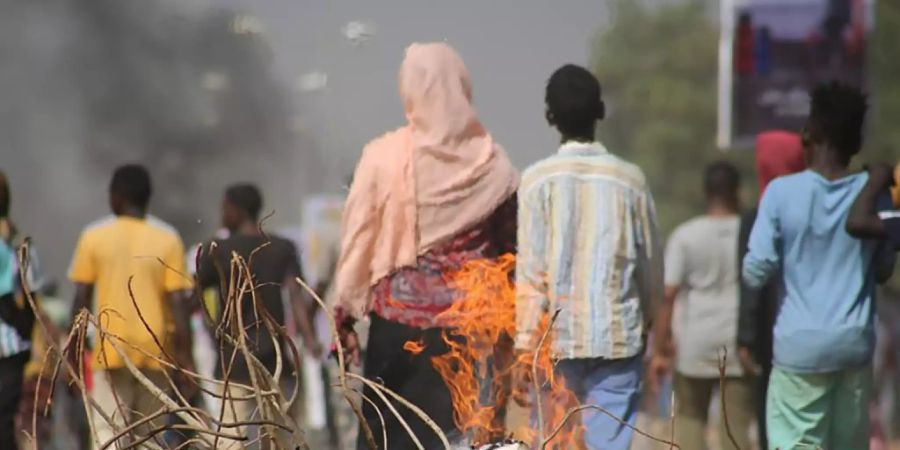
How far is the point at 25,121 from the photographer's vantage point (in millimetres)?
20969

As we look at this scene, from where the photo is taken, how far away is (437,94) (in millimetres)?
6543

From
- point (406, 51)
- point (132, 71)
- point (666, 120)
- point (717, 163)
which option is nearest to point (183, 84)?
point (132, 71)

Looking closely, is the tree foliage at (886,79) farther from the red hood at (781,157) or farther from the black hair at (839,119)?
the black hair at (839,119)

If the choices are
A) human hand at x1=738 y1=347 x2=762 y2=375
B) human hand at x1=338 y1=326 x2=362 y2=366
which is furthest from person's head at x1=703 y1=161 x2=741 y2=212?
human hand at x1=338 y1=326 x2=362 y2=366

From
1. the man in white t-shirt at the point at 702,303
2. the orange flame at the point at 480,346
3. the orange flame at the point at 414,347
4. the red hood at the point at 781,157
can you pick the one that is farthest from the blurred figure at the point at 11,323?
the red hood at the point at 781,157

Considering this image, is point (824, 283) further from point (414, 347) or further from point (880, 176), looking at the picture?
point (414, 347)

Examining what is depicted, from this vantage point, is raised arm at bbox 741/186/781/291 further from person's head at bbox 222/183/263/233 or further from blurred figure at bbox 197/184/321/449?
person's head at bbox 222/183/263/233

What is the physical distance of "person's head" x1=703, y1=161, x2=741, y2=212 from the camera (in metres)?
8.93

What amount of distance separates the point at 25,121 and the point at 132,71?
1.19 m

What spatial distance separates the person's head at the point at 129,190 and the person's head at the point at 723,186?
2.44 metres

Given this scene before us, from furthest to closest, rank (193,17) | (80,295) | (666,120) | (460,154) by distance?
1. (666,120)
2. (193,17)
3. (80,295)
4. (460,154)

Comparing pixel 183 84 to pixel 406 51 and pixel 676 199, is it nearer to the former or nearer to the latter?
pixel 676 199

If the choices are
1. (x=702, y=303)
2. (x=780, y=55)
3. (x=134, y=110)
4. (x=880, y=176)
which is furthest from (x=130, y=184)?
(x=134, y=110)

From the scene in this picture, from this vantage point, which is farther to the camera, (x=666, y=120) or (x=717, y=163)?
(x=666, y=120)
